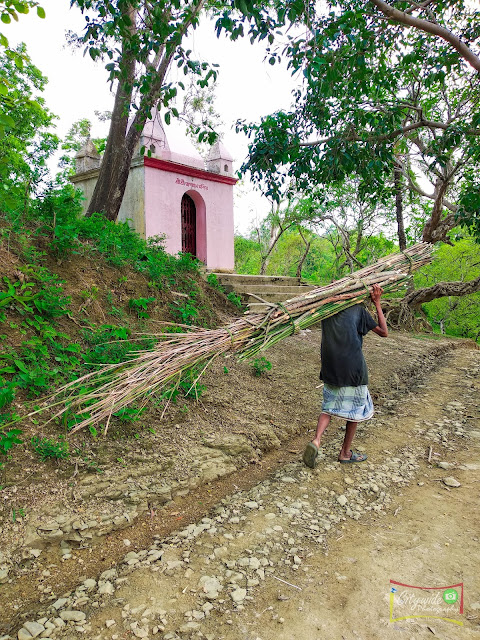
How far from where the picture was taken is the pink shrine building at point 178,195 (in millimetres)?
9703

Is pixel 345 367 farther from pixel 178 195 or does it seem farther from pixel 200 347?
pixel 178 195

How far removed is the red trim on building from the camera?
962cm

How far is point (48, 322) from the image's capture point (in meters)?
3.82

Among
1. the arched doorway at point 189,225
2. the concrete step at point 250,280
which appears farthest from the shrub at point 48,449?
the arched doorway at point 189,225

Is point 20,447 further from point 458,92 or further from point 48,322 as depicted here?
point 458,92

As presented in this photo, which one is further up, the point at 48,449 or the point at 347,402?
the point at 347,402

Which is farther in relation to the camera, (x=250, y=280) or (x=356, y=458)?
(x=250, y=280)

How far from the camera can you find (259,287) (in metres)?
8.80

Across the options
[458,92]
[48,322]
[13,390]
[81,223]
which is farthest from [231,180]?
[13,390]

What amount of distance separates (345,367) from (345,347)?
0.15 m

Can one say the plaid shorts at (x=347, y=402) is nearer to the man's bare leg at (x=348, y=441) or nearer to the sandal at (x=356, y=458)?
the man's bare leg at (x=348, y=441)

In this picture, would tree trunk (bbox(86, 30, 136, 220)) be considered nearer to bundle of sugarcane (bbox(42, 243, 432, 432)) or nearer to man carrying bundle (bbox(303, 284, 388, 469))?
bundle of sugarcane (bbox(42, 243, 432, 432))

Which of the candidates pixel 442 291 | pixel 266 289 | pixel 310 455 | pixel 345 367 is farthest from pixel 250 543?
pixel 442 291

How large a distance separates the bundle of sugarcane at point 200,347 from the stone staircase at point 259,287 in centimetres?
395
